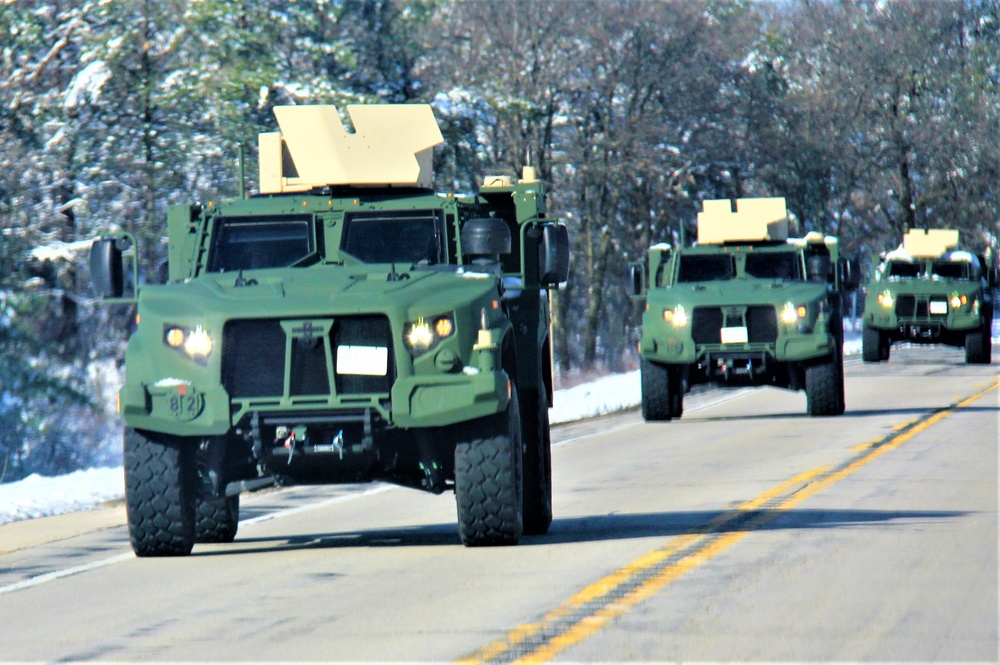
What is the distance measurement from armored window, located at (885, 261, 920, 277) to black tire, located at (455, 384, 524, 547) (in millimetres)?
24010

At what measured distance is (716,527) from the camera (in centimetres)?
1048

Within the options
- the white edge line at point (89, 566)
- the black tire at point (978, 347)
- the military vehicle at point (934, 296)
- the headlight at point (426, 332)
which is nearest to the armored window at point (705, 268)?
the white edge line at point (89, 566)

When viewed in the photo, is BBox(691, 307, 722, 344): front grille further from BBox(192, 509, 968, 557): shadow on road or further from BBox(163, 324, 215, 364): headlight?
BBox(163, 324, 215, 364): headlight

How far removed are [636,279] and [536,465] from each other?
33.5ft

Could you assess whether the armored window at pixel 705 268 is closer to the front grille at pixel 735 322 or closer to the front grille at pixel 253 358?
the front grille at pixel 735 322

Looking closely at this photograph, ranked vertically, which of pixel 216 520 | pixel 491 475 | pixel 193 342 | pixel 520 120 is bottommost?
pixel 216 520

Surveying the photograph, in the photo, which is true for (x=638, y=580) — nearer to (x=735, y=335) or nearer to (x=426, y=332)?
(x=426, y=332)

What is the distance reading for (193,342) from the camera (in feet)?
30.1

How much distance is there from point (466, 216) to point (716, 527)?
2490 millimetres

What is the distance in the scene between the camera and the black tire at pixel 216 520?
1059 centimetres

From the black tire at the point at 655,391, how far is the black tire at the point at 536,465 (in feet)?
33.0

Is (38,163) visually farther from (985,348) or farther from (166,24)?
(985,348)

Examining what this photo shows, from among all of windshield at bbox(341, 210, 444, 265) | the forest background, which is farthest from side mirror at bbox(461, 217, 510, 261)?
the forest background

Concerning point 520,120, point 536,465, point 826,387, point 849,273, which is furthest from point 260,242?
point 520,120
